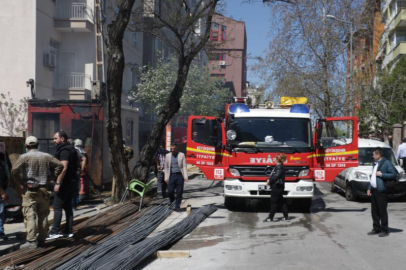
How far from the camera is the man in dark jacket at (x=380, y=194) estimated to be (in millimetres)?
9789

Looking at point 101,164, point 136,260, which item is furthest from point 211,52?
point 136,260

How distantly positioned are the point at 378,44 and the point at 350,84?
13.4 ft

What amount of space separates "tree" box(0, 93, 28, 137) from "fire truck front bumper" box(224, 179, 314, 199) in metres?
12.8

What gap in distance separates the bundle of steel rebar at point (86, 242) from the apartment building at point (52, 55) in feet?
21.8

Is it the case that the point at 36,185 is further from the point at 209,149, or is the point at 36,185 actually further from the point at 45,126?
the point at 45,126

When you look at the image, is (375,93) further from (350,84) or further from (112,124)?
(112,124)

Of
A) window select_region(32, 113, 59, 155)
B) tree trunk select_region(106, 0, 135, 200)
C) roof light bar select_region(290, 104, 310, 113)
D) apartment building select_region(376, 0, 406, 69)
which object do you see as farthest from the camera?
apartment building select_region(376, 0, 406, 69)

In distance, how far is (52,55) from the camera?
25234mm

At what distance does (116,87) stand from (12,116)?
33.5 feet

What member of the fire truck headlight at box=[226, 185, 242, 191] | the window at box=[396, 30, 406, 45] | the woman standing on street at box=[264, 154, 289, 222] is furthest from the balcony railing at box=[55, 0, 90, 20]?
the window at box=[396, 30, 406, 45]

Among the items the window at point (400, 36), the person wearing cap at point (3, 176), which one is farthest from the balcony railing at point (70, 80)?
the window at point (400, 36)

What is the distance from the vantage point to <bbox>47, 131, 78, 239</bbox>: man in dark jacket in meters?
8.95

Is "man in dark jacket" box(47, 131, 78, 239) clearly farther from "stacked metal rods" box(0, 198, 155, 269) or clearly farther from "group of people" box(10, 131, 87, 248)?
"stacked metal rods" box(0, 198, 155, 269)

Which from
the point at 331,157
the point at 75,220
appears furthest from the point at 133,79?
the point at 75,220
